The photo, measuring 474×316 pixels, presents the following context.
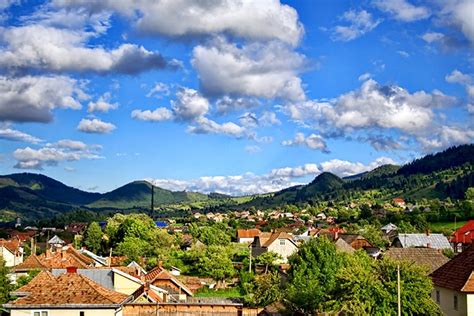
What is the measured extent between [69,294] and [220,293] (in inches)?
1403

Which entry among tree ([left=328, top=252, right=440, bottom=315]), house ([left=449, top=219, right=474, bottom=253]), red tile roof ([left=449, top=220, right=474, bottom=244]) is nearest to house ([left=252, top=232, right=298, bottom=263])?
house ([left=449, top=219, right=474, bottom=253])

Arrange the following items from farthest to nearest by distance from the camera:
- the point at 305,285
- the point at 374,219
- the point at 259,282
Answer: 1. the point at 374,219
2. the point at 259,282
3. the point at 305,285

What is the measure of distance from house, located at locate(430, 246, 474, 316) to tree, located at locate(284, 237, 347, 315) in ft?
28.8

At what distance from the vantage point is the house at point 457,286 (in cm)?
3155

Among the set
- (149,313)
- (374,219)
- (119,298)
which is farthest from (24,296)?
(374,219)

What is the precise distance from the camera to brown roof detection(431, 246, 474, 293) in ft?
105

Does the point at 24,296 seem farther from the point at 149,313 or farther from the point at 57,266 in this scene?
the point at 57,266

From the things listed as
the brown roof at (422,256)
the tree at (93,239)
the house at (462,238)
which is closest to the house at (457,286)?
the brown roof at (422,256)

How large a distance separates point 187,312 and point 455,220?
3640 inches

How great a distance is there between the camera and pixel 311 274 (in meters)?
46.6

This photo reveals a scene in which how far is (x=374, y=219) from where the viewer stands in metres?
153

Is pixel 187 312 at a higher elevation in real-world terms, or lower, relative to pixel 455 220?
lower

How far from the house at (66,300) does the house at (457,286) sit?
18605 millimetres

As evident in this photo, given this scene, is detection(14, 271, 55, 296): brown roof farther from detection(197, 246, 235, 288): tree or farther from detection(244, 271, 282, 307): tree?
detection(197, 246, 235, 288): tree
